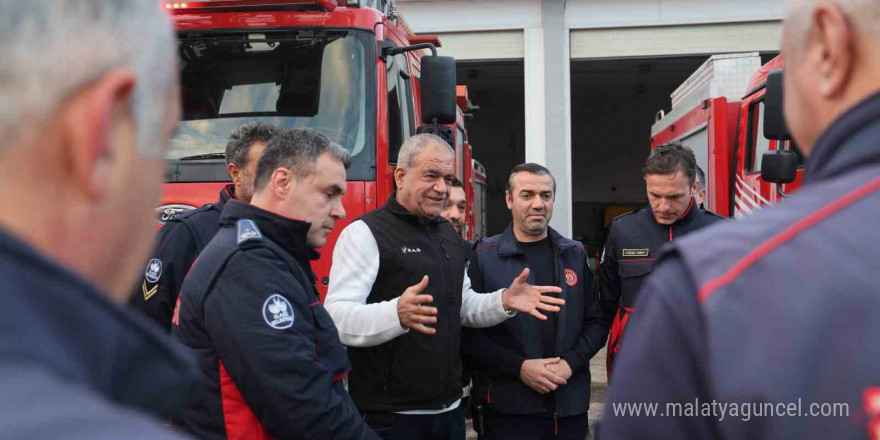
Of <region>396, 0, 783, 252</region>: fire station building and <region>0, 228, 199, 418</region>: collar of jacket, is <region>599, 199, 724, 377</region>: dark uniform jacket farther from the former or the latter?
<region>396, 0, 783, 252</region>: fire station building

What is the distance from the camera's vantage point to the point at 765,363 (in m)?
0.83

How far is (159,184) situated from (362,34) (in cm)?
388

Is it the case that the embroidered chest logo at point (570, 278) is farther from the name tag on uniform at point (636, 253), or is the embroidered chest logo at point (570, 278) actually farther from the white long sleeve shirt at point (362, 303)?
the white long sleeve shirt at point (362, 303)

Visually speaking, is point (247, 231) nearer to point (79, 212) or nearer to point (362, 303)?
point (362, 303)

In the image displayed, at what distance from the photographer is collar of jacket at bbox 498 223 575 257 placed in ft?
12.5

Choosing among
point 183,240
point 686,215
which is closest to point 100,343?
point 183,240

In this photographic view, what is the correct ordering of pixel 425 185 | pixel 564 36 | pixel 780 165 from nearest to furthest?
pixel 425 185, pixel 780 165, pixel 564 36

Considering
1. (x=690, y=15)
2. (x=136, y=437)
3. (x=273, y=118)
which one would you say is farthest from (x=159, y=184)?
(x=690, y=15)

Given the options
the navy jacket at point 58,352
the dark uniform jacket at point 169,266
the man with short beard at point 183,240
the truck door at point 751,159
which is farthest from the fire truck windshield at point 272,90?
the navy jacket at point 58,352

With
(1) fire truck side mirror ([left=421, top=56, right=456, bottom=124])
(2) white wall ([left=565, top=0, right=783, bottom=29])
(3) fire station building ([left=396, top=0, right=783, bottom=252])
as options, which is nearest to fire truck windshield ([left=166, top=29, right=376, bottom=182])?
(1) fire truck side mirror ([left=421, top=56, right=456, bottom=124])

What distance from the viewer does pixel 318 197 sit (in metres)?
2.60

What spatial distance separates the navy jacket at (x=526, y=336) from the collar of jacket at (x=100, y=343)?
2904 millimetres

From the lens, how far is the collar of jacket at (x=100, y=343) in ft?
1.94

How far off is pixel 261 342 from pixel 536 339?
1841 mm
